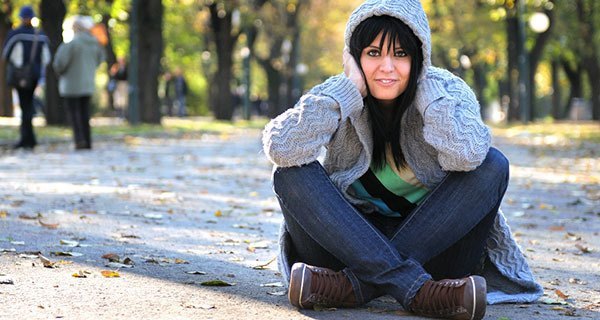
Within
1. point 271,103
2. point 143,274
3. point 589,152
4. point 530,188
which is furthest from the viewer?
point 271,103

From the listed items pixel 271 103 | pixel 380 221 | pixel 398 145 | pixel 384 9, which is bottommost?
pixel 271 103

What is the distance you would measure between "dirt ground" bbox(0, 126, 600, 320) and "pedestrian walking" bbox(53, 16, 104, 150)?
5.28 feet

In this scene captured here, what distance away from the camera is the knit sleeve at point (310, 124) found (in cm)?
456

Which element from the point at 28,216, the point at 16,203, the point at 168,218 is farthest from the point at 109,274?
the point at 16,203

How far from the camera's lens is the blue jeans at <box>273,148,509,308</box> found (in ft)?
14.7

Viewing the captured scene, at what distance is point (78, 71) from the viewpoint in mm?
16906

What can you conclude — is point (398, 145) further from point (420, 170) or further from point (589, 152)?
point (589, 152)

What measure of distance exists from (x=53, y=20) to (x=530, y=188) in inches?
594

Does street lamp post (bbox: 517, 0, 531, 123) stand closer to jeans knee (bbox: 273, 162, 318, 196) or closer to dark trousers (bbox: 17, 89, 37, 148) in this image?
dark trousers (bbox: 17, 89, 37, 148)

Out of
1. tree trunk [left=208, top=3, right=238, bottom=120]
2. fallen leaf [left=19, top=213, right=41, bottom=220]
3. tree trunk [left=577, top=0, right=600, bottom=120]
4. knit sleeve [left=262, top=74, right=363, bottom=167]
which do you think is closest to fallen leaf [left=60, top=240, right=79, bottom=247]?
fallen leaf [left=19, top=213, right=41, bottom=220]

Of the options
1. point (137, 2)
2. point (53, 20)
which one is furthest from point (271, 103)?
point (53, 20)

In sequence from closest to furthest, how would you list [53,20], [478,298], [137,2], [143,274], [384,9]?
1. [478,298]
2. [384,9]
3. [143,274]
4. [53,20]
5. [137,2]

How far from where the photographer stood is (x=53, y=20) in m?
25.2

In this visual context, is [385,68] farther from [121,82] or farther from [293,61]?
[293,61]
